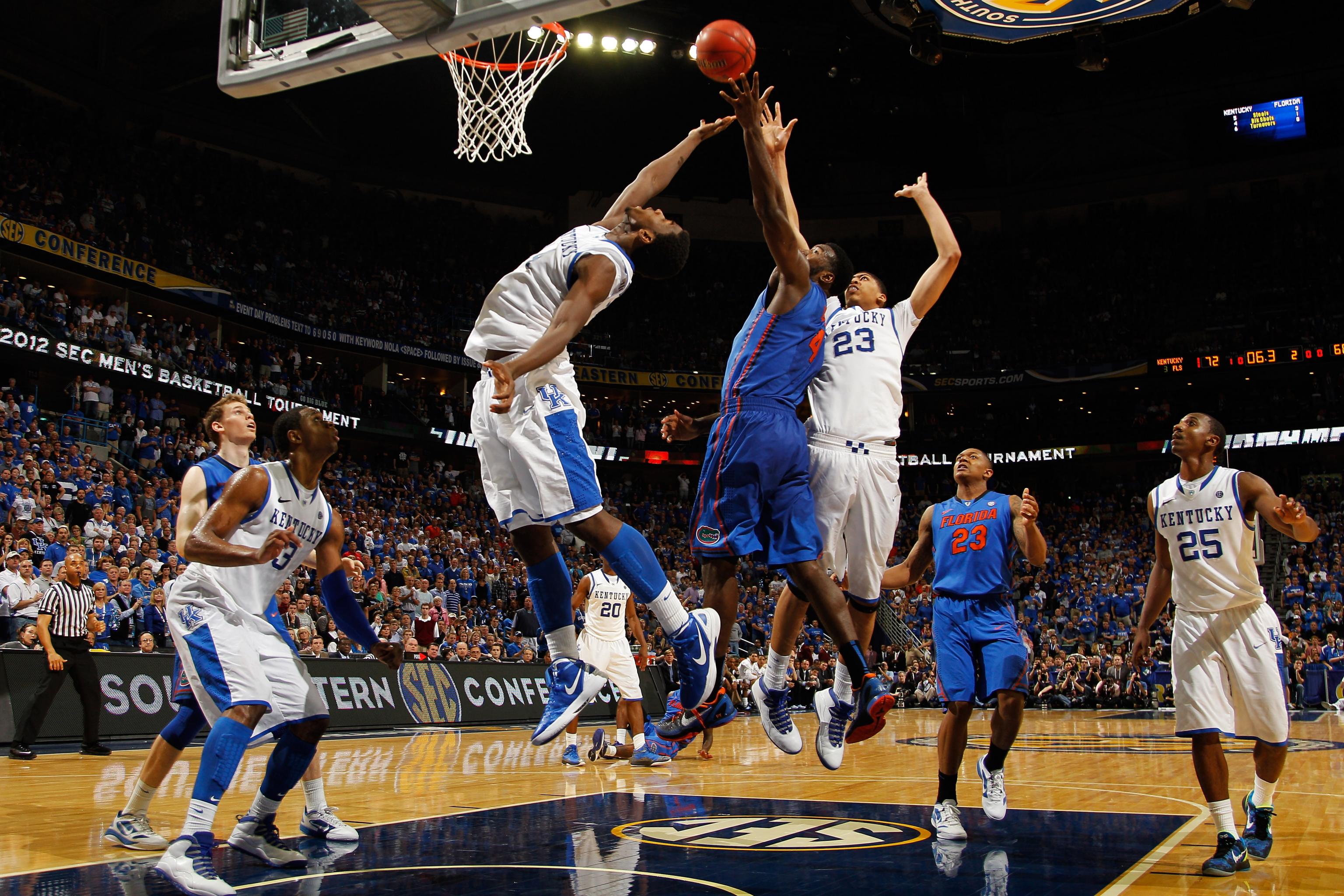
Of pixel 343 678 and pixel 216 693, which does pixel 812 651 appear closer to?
pixel 343 678

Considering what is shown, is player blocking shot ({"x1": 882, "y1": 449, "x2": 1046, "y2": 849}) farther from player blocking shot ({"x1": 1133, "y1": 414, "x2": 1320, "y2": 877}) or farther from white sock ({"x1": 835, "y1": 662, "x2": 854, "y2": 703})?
white sock ({"x1": 835, "y1": 662, "x2": 854, "y2": 703})

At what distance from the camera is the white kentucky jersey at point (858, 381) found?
17.4ft

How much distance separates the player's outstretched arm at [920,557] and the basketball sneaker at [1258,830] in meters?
2.15

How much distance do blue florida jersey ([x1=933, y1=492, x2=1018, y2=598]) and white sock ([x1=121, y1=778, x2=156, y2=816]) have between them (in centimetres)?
174

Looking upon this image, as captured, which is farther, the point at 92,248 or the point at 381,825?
the point at 92,248

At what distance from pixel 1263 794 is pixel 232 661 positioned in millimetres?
5209

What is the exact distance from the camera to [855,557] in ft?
17.5

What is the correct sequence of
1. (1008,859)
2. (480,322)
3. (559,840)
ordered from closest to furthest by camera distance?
(480,322) → (1008,859) → (559,840)

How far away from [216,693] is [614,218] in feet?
9.48

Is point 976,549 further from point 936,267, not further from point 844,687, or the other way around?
point 936,267

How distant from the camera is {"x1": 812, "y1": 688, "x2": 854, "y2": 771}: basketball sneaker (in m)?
5.32

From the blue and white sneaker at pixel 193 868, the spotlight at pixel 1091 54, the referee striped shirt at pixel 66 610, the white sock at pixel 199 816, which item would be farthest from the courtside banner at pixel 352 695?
the spotlight at pixel 1091 54

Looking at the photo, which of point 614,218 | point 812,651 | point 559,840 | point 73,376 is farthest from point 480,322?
point 73,376

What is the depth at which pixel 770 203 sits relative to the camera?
474 centimetres
